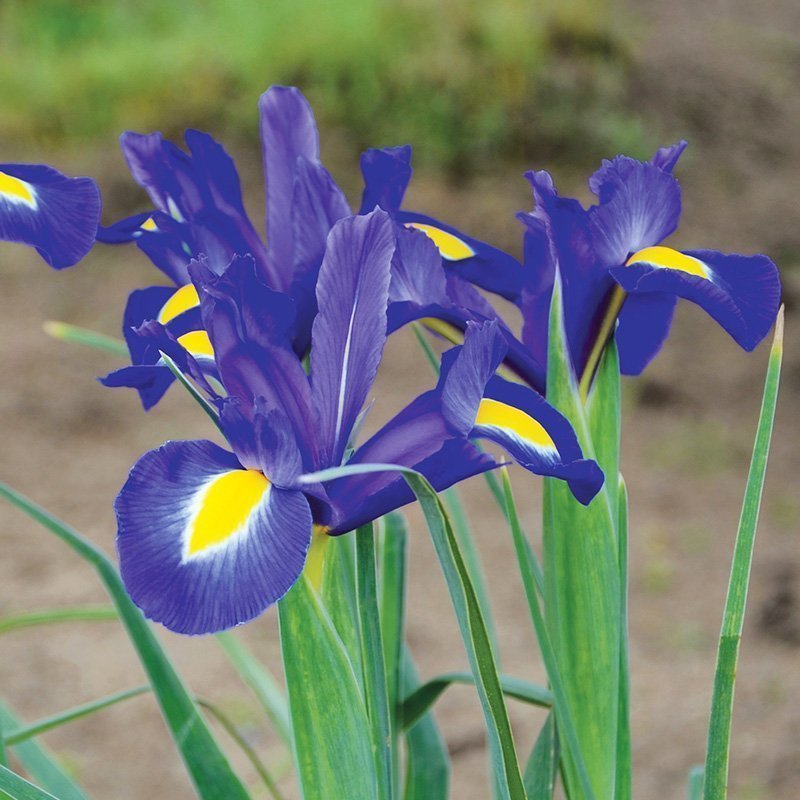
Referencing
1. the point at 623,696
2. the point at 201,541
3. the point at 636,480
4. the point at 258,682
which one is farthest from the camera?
the point at 636,480

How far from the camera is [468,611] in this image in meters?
0.49

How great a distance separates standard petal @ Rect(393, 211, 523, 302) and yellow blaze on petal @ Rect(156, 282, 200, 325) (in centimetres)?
13

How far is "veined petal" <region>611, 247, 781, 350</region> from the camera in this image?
592 millimetres

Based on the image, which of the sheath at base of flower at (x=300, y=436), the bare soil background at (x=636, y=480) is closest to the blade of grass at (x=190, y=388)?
the sheath at base of flower at (x=300, y=436)

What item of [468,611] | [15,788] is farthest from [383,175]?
[15,788]

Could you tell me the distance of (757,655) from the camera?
1763mm

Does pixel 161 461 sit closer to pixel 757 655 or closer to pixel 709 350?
pixel 757 655

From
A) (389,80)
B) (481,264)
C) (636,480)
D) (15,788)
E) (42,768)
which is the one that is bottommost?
(636,480)

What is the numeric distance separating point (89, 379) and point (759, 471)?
2.30 metres

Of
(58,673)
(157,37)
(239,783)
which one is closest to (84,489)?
(58,673)

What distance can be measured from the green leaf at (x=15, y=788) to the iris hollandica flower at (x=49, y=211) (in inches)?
9.7

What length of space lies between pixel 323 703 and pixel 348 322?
7.0 inches

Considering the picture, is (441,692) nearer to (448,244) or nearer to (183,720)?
(183,720)

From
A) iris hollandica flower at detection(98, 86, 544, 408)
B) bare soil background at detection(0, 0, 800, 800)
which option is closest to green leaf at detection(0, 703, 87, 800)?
iris hollandica flower at detection(98, 86, 544, 408)
